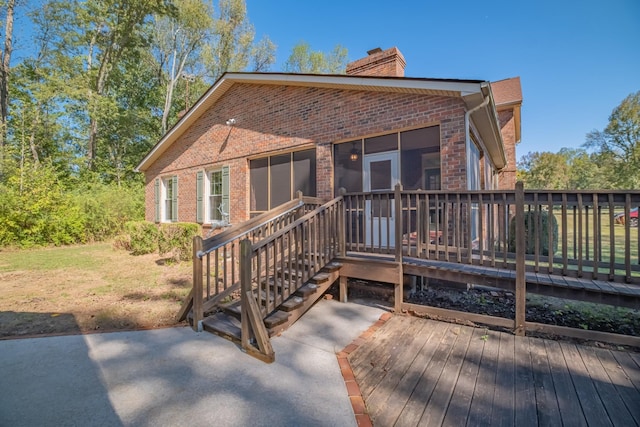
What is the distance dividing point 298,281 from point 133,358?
77.4 inches

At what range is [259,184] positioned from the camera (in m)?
8.43

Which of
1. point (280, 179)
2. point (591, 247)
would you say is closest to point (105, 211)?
point (280, 179)

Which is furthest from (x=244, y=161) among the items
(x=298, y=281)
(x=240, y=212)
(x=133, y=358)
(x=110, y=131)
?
(x=110, y=131)

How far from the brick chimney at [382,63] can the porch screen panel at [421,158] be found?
2092mm

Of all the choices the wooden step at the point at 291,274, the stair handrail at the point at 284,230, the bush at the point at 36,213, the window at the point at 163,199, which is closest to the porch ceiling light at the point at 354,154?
the stair handrail at the point at 284,230

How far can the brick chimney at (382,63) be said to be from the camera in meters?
6.71

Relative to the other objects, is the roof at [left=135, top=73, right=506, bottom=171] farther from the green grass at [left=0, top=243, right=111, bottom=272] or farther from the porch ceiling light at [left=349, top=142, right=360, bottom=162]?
the green grass at [left=0, top=243, right=111, bottom=272]

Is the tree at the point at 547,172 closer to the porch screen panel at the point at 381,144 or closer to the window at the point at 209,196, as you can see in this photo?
the porch screen panel at the point at 381,144

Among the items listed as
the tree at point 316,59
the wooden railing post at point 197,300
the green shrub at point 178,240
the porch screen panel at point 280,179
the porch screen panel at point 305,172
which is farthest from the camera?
the tree at point 316,59

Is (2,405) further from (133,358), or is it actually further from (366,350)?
(366,350)

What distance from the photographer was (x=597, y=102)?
93.8 feet

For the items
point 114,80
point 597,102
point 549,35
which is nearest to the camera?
point 549,35

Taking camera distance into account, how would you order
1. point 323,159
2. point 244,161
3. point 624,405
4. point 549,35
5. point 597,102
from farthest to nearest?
point 597,102 → point 549,35 → point 244,161 → point 323,159 → point 624,405

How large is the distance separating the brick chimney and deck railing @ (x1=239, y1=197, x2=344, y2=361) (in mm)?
3903
